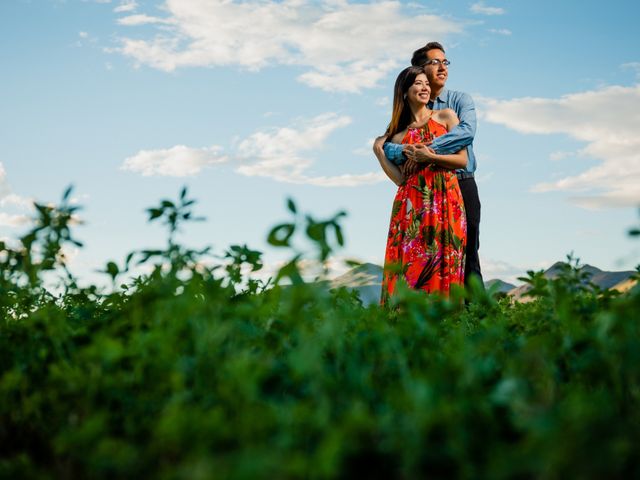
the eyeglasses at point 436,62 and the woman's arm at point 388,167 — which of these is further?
the eyeglasses at point 436,62

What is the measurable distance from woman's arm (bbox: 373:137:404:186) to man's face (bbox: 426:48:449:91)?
1.66 meters

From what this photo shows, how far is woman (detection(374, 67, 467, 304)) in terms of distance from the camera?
6707 millimetres

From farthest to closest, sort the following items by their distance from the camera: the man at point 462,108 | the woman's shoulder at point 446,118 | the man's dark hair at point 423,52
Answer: the man's dark hair at point 423,52 < the man at point 462,108 < the woman's shoulder at point 446,118

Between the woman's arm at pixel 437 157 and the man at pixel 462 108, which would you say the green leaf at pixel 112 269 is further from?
the man at pixel 462 108

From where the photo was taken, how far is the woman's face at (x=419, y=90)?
697 cm

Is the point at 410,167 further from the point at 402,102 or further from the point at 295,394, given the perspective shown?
the point at 295,394

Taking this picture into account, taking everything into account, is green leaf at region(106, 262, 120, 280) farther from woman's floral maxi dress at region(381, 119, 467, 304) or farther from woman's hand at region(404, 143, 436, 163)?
woman's hand at region(404, 143, 436, 163)

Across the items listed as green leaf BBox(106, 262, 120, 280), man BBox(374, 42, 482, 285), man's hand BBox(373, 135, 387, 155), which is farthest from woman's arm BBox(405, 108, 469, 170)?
green leaf BBox(106, 262, 120, 280)

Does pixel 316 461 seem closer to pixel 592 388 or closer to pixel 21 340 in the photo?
pixel 592 388

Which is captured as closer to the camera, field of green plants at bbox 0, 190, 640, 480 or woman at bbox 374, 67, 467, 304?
field of green plants at bbox 0, 190, 640, 480

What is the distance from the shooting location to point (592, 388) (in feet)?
8.59

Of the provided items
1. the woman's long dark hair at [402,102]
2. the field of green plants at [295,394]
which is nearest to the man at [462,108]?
the woman's long dark hair at [402,102]

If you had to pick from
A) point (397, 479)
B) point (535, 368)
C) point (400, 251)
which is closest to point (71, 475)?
→ point (397, 479)

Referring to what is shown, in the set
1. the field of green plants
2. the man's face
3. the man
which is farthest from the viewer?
the man's face
